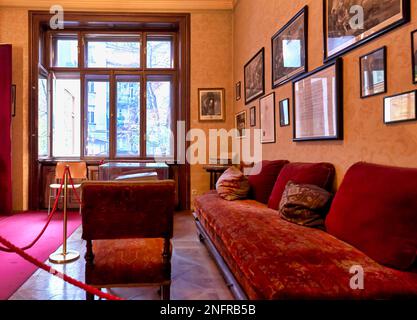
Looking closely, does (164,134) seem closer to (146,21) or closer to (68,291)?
(146,21)

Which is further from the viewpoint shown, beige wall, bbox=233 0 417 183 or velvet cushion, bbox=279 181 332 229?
velvet cushion, bbox=279 181 332 229

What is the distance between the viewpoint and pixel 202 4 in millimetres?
5668

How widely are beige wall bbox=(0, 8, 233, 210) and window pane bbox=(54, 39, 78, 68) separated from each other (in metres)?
0.58

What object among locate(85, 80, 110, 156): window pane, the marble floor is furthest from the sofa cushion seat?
locate(85, 80, 110, 156): window pane

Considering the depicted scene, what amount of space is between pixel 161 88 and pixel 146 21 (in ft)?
4.22

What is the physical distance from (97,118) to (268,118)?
12.2ft

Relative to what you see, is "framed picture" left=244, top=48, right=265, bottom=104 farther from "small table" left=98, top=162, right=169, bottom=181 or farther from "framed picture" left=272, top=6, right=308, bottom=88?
"small table" left=98, top=162, right=169, bottom=181

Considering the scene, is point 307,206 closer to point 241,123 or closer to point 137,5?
point 241,123

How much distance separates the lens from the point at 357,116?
216 centimetres

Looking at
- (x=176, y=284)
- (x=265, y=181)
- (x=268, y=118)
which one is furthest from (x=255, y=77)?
(x=176, y=284)

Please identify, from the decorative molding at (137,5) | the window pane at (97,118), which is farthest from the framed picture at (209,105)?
the window pane at (97,118)

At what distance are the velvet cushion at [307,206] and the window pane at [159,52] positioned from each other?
15.0ft

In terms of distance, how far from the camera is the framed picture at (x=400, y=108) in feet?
5.41

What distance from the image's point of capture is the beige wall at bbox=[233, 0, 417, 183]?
5.63 feet
